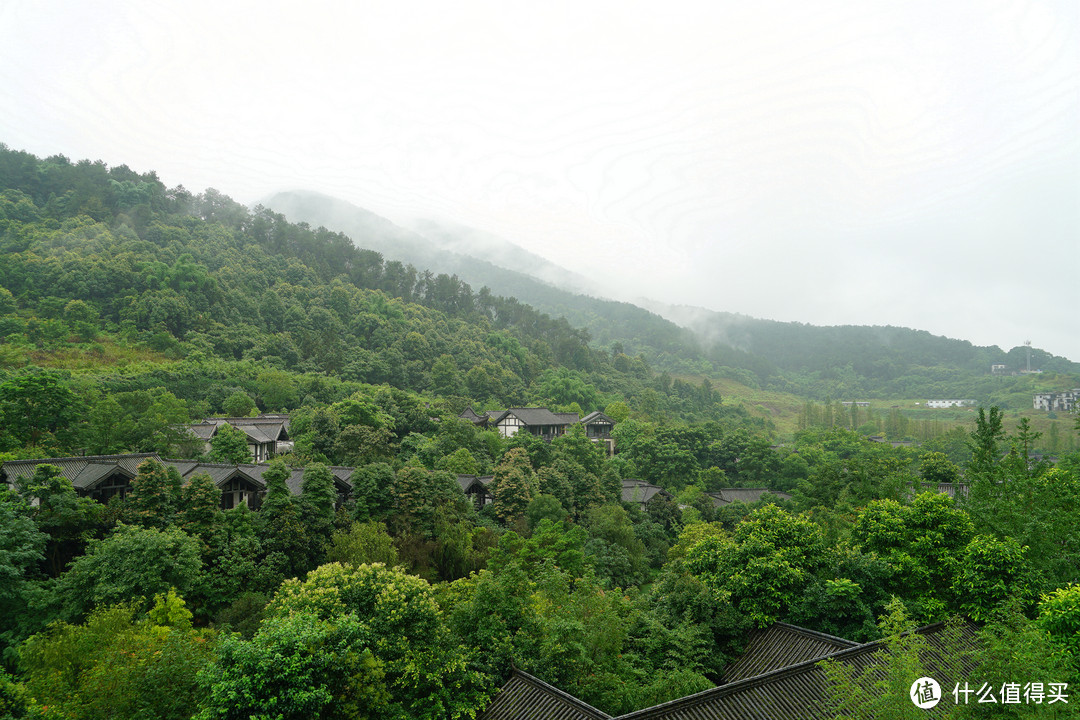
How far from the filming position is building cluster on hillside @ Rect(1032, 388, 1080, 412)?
272ft

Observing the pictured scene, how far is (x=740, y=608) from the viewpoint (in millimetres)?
15797

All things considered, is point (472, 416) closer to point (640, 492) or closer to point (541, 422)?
point (541, 422)

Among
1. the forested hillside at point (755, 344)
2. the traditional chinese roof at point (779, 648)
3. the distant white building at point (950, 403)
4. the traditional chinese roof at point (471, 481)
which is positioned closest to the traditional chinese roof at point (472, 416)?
the traditional chinese roof at point (471, 481)

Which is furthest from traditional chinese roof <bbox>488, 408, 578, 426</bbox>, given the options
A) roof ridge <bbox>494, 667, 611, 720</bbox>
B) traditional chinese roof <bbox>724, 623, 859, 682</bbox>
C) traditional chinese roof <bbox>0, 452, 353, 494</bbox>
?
roof ridge <bbox>494, 667, 611, 720</bbox>

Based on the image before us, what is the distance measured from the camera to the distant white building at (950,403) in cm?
10106

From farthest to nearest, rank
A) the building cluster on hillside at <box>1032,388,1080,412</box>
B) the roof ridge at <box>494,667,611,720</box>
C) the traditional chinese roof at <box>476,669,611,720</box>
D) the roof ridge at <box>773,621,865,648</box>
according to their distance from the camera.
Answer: the building cluster on hillside at <box>1032,388,1080,412</box> → the roof ridge at <box>773,621,865,648</box> → the traditional chinese roof at <box>476,669,611,720</box> → the roof ridge at <box>494,667,611,720</box>

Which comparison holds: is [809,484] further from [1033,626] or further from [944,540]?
[1033,626]

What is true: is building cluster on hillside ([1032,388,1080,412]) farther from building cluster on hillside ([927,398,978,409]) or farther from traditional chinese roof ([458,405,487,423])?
traditional chinese roof ([458,405,487,423])

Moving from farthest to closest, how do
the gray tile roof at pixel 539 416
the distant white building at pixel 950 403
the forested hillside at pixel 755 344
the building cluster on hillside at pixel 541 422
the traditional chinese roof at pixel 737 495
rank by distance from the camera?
the forested hillside at pixel 755 344 → the distant white building at pixel 950 403 → the gray tile roof at pixel 539 416 → the building cluster on hillside at pixel 541 422 → the traditional chinese roof at pixel 737 495

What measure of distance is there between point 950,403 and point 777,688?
381 ft

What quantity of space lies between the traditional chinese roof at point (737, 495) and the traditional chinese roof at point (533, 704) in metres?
29.3

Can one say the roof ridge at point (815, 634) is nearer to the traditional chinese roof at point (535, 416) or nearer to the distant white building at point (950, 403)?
the traditional chinese roof at point (535, 416)

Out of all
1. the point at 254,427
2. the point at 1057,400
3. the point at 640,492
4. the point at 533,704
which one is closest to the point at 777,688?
the point at 533,704

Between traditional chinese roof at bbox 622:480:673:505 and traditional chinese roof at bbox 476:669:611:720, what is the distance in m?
24.6
